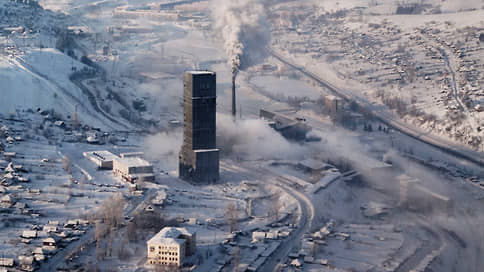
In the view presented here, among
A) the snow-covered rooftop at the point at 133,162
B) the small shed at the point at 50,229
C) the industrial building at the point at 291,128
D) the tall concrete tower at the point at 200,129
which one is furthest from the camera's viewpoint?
the industrial building at the point at 291,128

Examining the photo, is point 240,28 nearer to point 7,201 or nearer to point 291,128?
point 291,128

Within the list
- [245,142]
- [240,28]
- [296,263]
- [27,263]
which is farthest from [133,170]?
[240,28]

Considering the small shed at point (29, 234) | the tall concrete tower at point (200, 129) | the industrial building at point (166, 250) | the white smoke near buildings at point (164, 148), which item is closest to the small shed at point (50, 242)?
the small shed at point (29, 234)

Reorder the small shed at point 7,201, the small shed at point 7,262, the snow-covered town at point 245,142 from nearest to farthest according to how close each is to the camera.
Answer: the small shed at point 7,262, the snow-covered town at point 245,142, the small shed at point 7,201

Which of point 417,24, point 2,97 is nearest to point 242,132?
point 2,97

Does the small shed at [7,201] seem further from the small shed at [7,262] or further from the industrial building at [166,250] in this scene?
the industrial building at [166,250]
